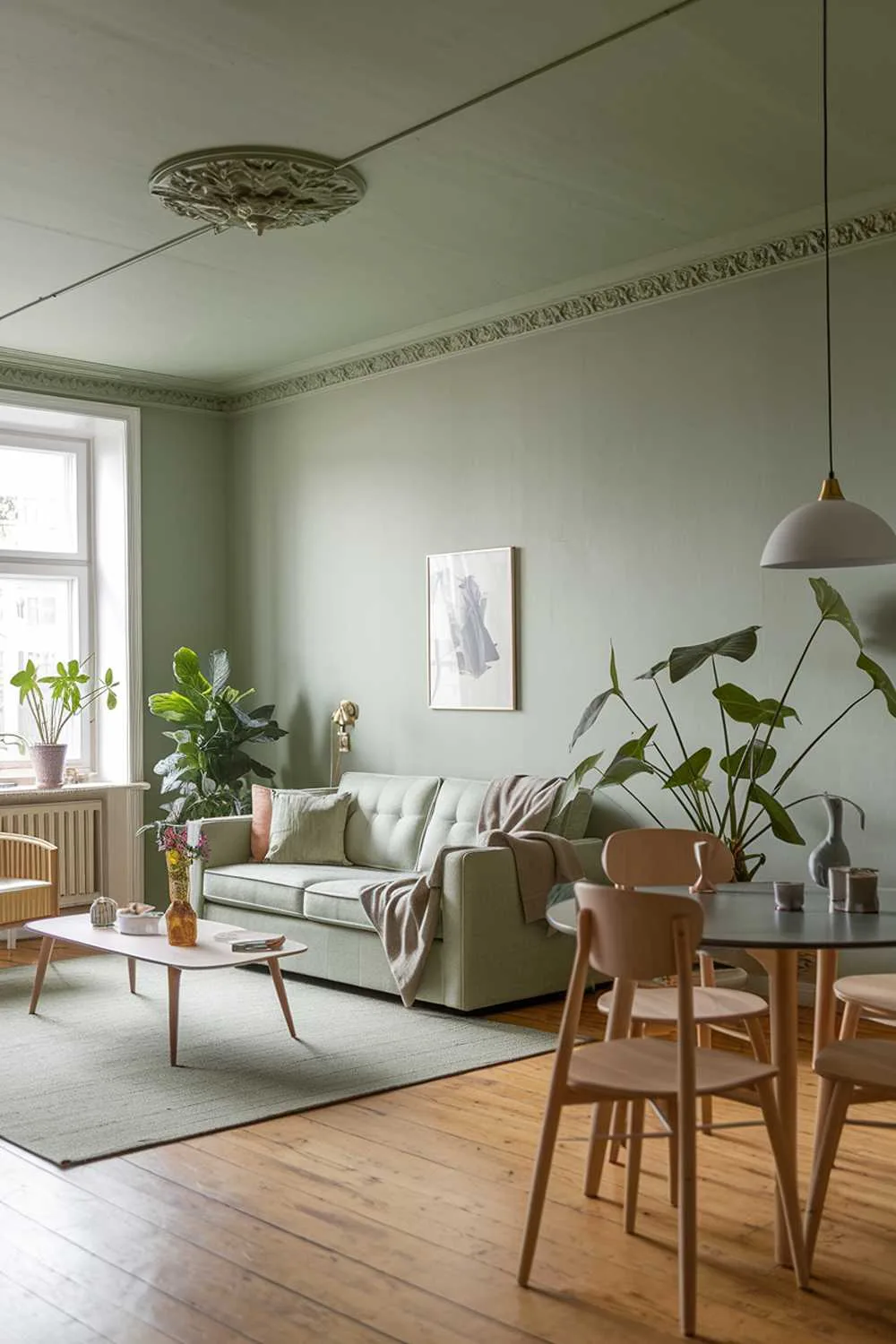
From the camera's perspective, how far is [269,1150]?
393 centimetres

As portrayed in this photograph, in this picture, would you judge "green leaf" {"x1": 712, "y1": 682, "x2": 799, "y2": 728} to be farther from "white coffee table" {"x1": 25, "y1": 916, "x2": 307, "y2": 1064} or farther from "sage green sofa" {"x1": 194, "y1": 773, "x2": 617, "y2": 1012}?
"white coffee table" {"x1": 25, "y1": 916, "x2": 307, "y2": 1064}

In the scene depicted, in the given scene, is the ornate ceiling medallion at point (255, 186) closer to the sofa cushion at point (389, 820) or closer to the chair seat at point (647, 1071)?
the sofa cushion at point (389, 820)

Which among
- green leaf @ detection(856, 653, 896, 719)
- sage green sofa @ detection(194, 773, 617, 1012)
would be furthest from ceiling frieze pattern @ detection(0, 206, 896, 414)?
sage green sofa @ detection(194, 773, 617, 1012)

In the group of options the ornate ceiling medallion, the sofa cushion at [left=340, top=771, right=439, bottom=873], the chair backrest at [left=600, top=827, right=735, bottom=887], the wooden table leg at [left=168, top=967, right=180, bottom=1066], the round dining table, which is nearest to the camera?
the round dining table

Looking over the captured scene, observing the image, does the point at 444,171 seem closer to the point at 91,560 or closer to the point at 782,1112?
the point at 782,1112

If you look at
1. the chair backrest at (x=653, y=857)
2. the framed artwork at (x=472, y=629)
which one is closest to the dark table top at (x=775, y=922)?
the chair backrest at (x=653, y=857)

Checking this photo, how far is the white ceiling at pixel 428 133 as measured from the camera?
3.78 m

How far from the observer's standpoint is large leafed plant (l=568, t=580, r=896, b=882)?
511 cm

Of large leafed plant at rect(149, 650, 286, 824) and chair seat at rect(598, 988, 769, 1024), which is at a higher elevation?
large leafed plant at rect(149, 650, 286, 824)

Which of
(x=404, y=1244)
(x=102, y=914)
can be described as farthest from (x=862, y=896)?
(x=102, y=914)

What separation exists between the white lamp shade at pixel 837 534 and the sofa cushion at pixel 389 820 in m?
2.89

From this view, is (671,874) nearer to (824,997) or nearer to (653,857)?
(653,857)

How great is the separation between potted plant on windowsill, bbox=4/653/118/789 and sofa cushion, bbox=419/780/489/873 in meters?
2.19

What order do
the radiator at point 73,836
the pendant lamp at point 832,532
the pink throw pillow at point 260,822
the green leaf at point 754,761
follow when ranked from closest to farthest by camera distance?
the pendant lamp at point 832,532, the green leaf at point 754,761, the pink throw pillow at point 260,822, the radiator at point 73,836
